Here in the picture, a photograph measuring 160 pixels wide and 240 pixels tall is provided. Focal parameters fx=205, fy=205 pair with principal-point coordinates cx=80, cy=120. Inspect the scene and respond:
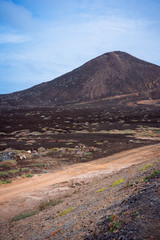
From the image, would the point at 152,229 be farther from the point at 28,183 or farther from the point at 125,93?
the point at 125,93

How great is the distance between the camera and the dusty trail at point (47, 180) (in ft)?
35.3

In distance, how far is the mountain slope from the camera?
117 metres

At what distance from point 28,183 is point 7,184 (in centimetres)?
136

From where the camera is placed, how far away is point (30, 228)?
7535 millimetres

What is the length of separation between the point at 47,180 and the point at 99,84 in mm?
114161

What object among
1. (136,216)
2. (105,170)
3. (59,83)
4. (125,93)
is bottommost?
(105,170)

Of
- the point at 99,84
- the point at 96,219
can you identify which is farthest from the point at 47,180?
the point at 99,84

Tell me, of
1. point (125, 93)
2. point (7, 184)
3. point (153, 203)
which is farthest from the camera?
point (125, 93)

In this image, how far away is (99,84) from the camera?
124 m

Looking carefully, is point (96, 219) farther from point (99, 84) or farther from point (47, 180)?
point (99, 84)

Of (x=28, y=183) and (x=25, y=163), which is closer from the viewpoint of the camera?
(x=28, y=183)

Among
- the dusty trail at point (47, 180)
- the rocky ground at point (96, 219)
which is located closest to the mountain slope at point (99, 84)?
the dusty trail at point (47, 180)

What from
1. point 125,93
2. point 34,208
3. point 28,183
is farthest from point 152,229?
point 125,93

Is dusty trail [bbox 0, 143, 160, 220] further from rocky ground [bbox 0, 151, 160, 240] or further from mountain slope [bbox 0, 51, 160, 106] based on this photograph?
mountain slope [bbox 0, 51, 160, 106]
